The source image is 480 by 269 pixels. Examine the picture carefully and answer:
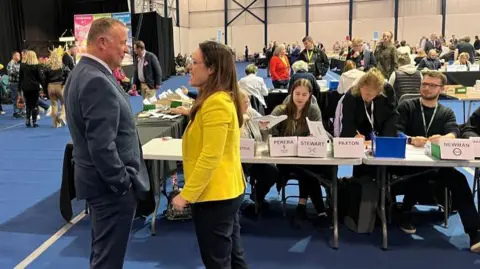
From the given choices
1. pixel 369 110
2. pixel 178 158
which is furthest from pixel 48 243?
pixel 369 110

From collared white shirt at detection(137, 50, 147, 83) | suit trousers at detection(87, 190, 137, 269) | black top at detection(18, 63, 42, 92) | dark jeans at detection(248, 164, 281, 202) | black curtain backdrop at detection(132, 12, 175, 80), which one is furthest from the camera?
black curtain backdrop at detection(132, 12, 175, 80)

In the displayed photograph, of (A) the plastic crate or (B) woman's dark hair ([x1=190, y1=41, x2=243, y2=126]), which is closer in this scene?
(B) woman's dark hair ([x1=190, y1=41, x2=243, y2=126])

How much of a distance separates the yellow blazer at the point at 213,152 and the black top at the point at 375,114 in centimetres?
173

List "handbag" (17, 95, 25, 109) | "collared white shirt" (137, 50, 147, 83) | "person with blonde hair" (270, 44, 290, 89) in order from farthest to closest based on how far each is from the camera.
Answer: "handbag" (17, 95, 25, 109) < "person with blonde hair" (270, 44, 290, 89) < "collared white shirt" (137, 50, 147, 83)

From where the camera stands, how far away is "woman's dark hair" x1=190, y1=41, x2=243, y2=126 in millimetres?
1623

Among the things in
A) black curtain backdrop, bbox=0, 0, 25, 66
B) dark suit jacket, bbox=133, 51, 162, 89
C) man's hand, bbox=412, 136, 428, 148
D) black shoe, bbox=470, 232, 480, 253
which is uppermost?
black curtain backdrop, bbox=0, 0, 25, 66

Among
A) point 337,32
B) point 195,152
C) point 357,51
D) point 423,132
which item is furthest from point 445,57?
point 195,152

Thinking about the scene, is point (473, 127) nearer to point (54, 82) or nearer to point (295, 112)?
point (295, 112)

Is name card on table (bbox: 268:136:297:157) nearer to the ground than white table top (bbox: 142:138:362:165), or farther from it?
farther from it

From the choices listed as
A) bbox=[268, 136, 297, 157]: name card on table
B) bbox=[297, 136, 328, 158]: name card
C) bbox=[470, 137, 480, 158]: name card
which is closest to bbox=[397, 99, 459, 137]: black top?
bbox=[470, 137, 480, 158]: name card

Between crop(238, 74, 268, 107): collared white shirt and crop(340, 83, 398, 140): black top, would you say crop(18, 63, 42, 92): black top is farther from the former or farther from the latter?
crop(340, 83, 398, 140): black top

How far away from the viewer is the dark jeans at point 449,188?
288 centimetres

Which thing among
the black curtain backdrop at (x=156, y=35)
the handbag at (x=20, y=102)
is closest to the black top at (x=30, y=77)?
the handbag at (x=20, y=102)

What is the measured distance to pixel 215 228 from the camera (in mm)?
1706
